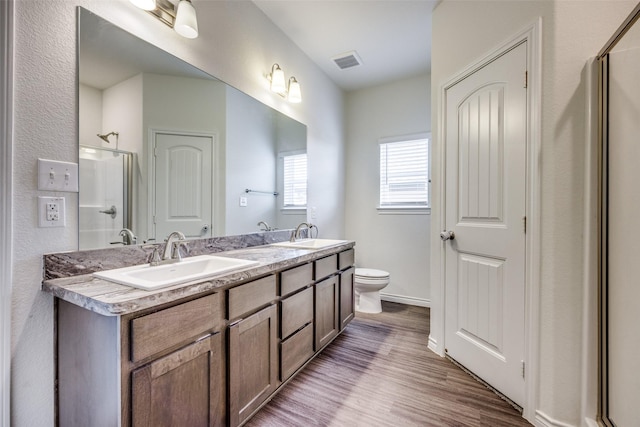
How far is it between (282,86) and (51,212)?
1749mm

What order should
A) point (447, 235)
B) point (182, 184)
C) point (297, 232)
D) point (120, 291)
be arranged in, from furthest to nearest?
point (297, 232), point (447, 235), point (182, 184), point (120, 291)

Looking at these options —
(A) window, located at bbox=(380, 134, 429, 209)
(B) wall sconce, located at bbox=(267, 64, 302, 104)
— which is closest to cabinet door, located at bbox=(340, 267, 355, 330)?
(A) window, located at bbox=(380, 134, 429, 209)

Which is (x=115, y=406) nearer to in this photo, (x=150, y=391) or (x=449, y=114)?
(x=150, y=391)

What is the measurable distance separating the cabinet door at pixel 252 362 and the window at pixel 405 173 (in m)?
2.24

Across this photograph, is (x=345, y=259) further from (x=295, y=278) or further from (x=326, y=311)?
(x=295, y=278)

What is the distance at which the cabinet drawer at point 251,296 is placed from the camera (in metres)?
1.28

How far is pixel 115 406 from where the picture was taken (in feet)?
2.94

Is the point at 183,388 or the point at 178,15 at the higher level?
the point at 178,15

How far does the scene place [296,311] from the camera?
1734 mm

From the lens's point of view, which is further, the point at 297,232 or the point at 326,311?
the point at 297,232

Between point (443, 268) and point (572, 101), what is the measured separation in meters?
1.22

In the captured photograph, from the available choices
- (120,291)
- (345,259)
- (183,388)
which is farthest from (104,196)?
(345,259)

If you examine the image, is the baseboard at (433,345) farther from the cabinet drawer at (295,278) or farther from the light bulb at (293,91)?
the light bulb at (293,91)

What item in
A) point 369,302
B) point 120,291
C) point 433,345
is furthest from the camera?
point 369,302
